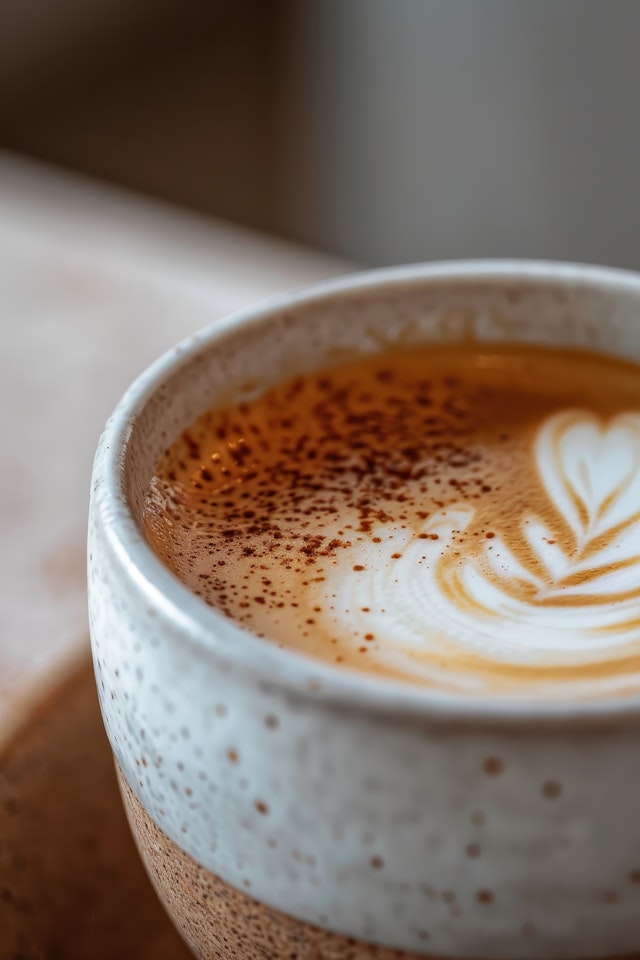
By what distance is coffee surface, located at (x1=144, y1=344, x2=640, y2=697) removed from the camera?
1.37 ft

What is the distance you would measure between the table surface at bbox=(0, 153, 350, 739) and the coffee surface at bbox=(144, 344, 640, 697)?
0.68ft

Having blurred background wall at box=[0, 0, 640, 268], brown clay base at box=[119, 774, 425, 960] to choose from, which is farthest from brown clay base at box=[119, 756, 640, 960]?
blurred background wall at box=[0, 0, 640, 268]

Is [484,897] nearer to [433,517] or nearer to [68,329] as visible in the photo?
[433,517]

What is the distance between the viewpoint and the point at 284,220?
359 cm

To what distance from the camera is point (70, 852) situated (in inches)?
25.6

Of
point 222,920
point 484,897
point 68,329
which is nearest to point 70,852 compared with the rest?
point 222,920

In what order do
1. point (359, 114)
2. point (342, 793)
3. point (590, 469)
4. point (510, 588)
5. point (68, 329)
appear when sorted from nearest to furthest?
point (342, 793), point (510, 588), point (590, 469), point (68, 329), point (359, 114)

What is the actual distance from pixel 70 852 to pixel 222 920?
274 mm

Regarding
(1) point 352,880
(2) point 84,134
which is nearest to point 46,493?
(1) point 352,880

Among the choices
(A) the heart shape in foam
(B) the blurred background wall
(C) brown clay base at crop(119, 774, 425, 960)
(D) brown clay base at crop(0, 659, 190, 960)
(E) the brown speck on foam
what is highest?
(B) the blurred background wall

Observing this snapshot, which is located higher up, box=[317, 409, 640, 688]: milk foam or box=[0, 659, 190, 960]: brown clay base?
box=[317, 409, 640, 688]: milk foam

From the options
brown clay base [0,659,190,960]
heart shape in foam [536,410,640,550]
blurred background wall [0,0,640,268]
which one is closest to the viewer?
heart shape in foam [536,410,640,550]

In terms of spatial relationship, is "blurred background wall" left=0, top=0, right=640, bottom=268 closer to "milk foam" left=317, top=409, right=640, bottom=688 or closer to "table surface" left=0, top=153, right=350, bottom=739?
"table surface" left=0, top=153, right=350, bottom=739

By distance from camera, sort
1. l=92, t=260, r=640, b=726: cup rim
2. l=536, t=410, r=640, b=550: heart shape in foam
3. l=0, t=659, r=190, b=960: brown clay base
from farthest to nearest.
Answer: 1. l=0, t=659, r=190, b=960: brown clay base
2. l=536, t=410, r=640, b=550: heart shape in foam
3. l=92, t=260, r=640, b=726: cup rim
